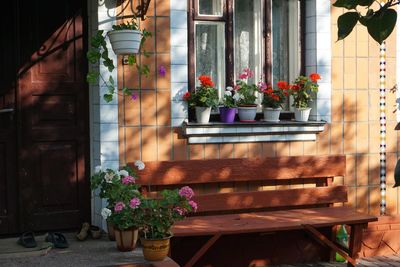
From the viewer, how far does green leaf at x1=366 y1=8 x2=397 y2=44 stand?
134cm

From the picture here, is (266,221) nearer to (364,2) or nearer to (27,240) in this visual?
(27,240)

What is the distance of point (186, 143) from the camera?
5344 millimetres

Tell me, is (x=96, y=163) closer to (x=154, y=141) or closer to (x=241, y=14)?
(x=154, y=141)

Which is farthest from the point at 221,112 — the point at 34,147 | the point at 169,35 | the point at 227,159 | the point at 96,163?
the point at 34,147

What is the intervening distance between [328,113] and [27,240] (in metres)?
2.96

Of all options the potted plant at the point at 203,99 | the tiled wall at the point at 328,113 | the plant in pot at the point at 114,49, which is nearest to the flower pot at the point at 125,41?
the plant in pot at the point at 114,49

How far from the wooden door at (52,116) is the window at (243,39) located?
1052 millimetres

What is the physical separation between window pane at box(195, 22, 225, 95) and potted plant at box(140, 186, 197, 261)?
154cm

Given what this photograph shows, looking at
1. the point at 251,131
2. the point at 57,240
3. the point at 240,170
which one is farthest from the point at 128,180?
the point at 251,131

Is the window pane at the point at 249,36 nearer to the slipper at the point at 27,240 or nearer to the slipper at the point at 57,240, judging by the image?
the slipper at the point at 57,240

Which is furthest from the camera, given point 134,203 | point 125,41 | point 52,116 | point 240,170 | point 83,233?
point 240,170

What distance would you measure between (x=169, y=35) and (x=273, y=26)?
115 centimetres

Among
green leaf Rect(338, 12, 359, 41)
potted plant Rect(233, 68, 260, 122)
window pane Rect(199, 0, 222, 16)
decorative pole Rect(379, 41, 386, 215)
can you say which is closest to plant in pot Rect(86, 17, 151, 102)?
window pane Rect(199, 0, 222, 16)

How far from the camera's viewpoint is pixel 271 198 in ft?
18.0
